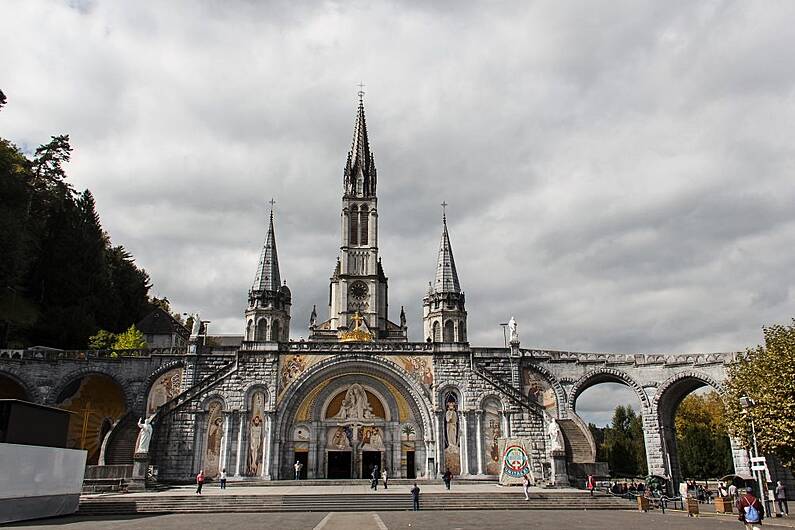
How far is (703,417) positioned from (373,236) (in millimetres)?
35364

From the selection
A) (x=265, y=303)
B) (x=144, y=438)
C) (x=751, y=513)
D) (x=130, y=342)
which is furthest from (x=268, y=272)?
(x=751, y=513)

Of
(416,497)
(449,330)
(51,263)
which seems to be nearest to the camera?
(416,497)

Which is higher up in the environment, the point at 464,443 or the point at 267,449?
the point at 464,443

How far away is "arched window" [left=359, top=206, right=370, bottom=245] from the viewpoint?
65.6m

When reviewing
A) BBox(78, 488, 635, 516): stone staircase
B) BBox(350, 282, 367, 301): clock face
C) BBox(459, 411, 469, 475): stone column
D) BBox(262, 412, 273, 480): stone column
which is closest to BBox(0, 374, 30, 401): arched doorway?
BBox(262, 412, 273, 480): stone column

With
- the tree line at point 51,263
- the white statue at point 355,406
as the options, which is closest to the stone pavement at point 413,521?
the white statue at point 355,406

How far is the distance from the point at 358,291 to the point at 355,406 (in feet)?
93.6

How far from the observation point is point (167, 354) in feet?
124

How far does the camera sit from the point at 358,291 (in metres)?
63.7

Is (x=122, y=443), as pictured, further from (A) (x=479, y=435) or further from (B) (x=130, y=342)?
(A) (x=479, y=435)

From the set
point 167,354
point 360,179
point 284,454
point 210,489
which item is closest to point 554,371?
point 284,454

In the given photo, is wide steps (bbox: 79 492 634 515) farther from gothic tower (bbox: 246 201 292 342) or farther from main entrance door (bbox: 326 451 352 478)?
gothic tower (bbox: 246 201 292 342)

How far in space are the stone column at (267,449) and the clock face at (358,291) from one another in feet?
97.7

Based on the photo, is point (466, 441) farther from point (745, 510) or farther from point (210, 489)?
point (745, 510)
